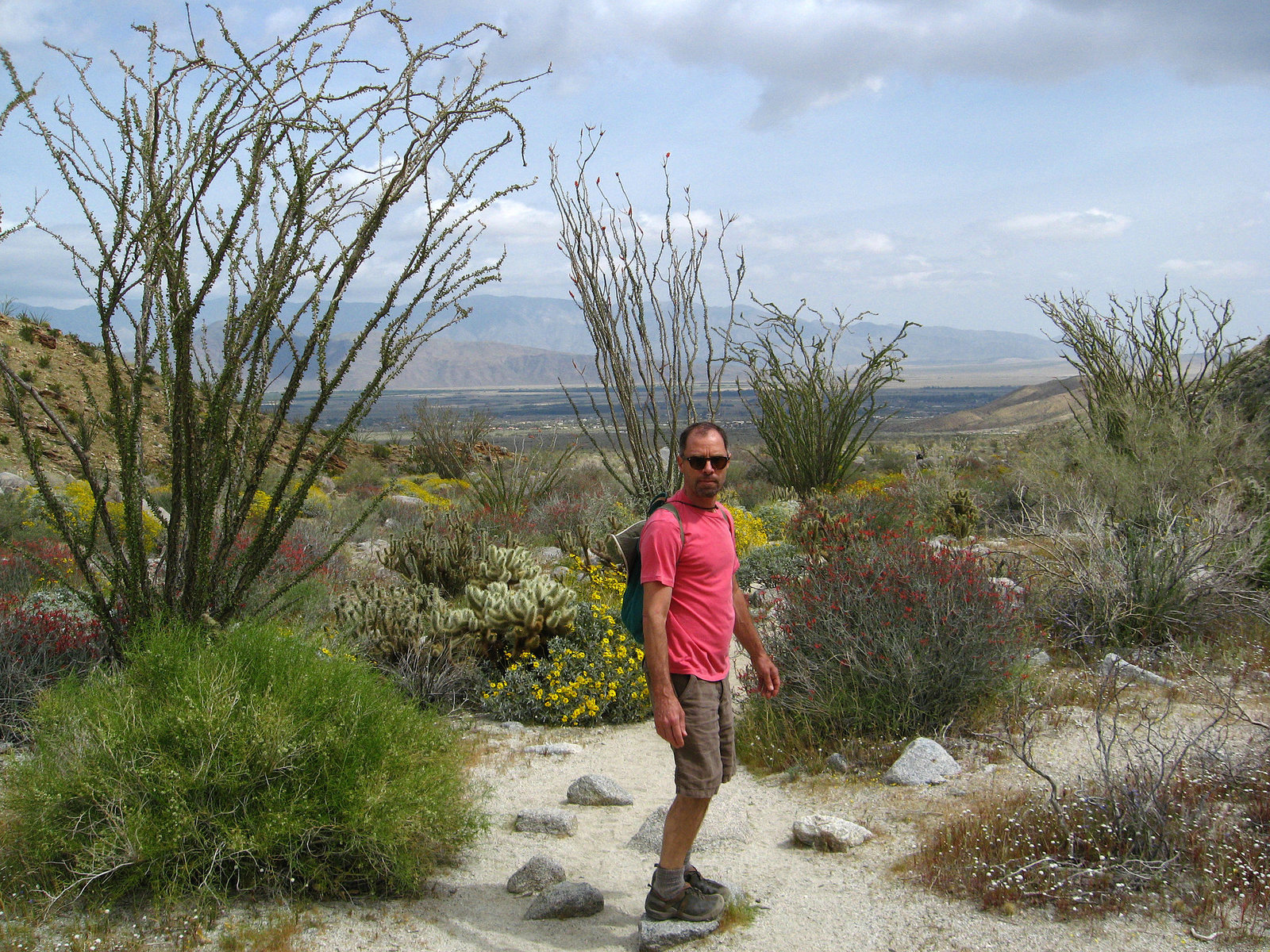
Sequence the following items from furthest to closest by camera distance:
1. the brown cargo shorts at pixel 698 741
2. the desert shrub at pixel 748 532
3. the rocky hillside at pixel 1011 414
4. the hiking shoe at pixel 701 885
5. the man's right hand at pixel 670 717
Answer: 1. the rocky hillside at pixel 1011 414
2. the desert shrub at pixel 748 532
3. the hiking shoe at pixel 701 885
4. the brown cargo shorts at pixel 698 741
5. the man's right hand at pixel 670 717

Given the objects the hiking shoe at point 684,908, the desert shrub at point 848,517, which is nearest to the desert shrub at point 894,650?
the desert shrub at point 848,517

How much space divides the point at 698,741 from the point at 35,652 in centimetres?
409

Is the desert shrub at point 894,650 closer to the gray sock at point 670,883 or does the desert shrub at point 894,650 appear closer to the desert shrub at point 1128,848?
the desert shrub at point 1128,848

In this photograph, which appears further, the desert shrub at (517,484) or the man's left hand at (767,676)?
the desert shrub at (517,484)

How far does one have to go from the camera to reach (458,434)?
21.4 meters

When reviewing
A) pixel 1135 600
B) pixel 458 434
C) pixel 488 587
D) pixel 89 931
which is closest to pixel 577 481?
pixel 458 434

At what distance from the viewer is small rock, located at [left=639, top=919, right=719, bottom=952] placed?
3.10 meters

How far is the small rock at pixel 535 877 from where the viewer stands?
3578 mm

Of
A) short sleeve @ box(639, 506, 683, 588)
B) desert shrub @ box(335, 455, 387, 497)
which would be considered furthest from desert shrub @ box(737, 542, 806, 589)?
desert shrub @ box(335, 455, 387, 497)

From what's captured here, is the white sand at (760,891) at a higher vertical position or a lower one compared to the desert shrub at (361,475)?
lower

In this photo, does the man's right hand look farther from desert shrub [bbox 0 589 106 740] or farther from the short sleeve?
desert shrub [bbox 0 589 106 740]

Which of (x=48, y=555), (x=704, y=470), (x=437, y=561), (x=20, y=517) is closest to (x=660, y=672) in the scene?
(x=704, y=470)

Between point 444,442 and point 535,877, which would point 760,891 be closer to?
point 535,877

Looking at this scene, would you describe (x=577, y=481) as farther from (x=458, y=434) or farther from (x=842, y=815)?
(x=842, y=815)
